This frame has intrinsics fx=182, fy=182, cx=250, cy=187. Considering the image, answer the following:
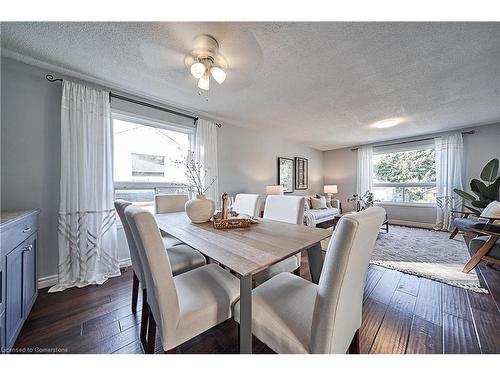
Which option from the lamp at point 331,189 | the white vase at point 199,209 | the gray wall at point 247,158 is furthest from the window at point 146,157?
the lamp at point 331,189

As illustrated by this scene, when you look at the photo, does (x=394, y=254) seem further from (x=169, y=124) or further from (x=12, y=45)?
(x=12, y=45)

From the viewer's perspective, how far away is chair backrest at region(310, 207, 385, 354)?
24.5 inches

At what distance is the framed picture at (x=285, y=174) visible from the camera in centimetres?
456

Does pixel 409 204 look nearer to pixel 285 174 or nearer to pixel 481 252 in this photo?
pixel 481 252

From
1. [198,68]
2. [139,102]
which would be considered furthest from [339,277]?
[139,102]

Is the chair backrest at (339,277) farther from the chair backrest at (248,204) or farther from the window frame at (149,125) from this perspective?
the window frame at (149,125)

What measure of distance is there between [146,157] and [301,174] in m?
3.95

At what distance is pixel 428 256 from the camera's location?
8.52ft

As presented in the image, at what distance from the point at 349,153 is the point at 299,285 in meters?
5.48

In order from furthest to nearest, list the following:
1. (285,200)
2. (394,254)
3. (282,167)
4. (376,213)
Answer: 1. (282,167)
2. (394,254)
3. (285,200)
4. (376,213)

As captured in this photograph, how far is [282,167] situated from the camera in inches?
183
